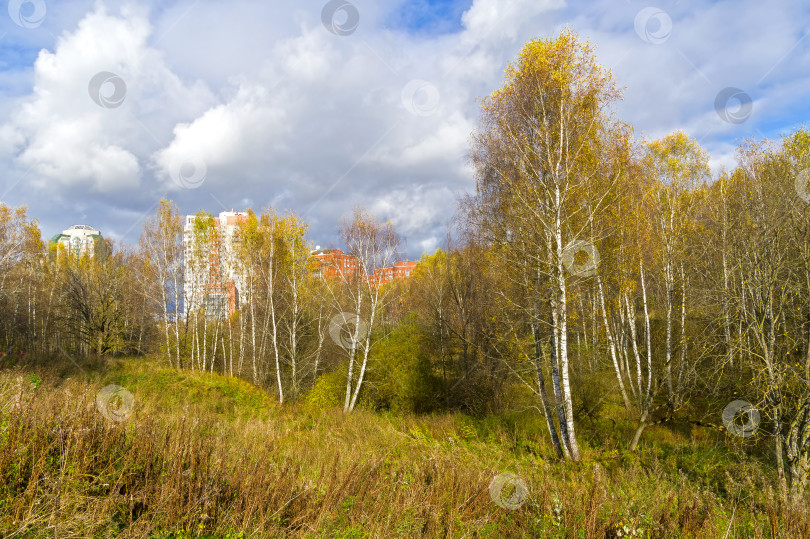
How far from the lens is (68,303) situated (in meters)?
22.2

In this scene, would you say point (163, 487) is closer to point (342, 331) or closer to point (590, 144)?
point (590, 144)

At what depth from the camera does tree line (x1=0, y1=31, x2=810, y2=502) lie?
8.37 meters
